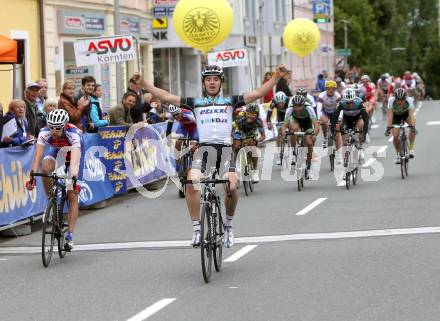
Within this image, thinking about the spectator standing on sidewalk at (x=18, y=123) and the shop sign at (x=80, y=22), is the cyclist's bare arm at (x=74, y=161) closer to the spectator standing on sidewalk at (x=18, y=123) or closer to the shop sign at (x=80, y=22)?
the spectator standing on sidewalk at (x=18, y=123)

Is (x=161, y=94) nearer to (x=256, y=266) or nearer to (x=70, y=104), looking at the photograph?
(x=256, y=266)

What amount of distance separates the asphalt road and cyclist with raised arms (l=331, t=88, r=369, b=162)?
8.67 ft

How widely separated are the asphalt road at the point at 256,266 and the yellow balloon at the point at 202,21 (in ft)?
21.3

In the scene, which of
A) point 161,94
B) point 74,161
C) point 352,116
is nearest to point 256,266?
point 161,94

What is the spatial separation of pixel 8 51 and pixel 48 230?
5912 millimetres

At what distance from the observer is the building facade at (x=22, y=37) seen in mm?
26750

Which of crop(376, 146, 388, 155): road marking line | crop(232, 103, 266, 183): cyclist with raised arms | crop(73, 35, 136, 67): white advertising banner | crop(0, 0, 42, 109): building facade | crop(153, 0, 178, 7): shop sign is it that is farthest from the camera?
crop(153, 0, 178, 7): shop sign

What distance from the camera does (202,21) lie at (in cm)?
2434

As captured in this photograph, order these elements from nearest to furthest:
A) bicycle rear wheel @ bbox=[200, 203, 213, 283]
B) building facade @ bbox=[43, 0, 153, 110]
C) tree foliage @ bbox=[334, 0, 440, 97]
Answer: bicycle rear wheel @ bbox=[200, 203, 213, 283] < building facade @ bbox=[43, 0, 153, 110] < tree foliage @ bbox=[334, 0, 440, 97]

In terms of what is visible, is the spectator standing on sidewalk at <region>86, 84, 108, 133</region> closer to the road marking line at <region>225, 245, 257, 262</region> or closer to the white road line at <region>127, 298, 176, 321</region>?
the road marking line at <region>225, 245, 257, 262</region>

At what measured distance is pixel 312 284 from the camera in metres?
10.0

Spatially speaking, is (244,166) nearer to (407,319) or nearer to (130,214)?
(130,214)

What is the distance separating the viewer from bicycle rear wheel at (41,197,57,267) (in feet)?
39.7

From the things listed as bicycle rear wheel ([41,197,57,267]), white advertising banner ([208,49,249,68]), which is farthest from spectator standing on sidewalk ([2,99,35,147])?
white advertising banner ([208,49,249,68])
